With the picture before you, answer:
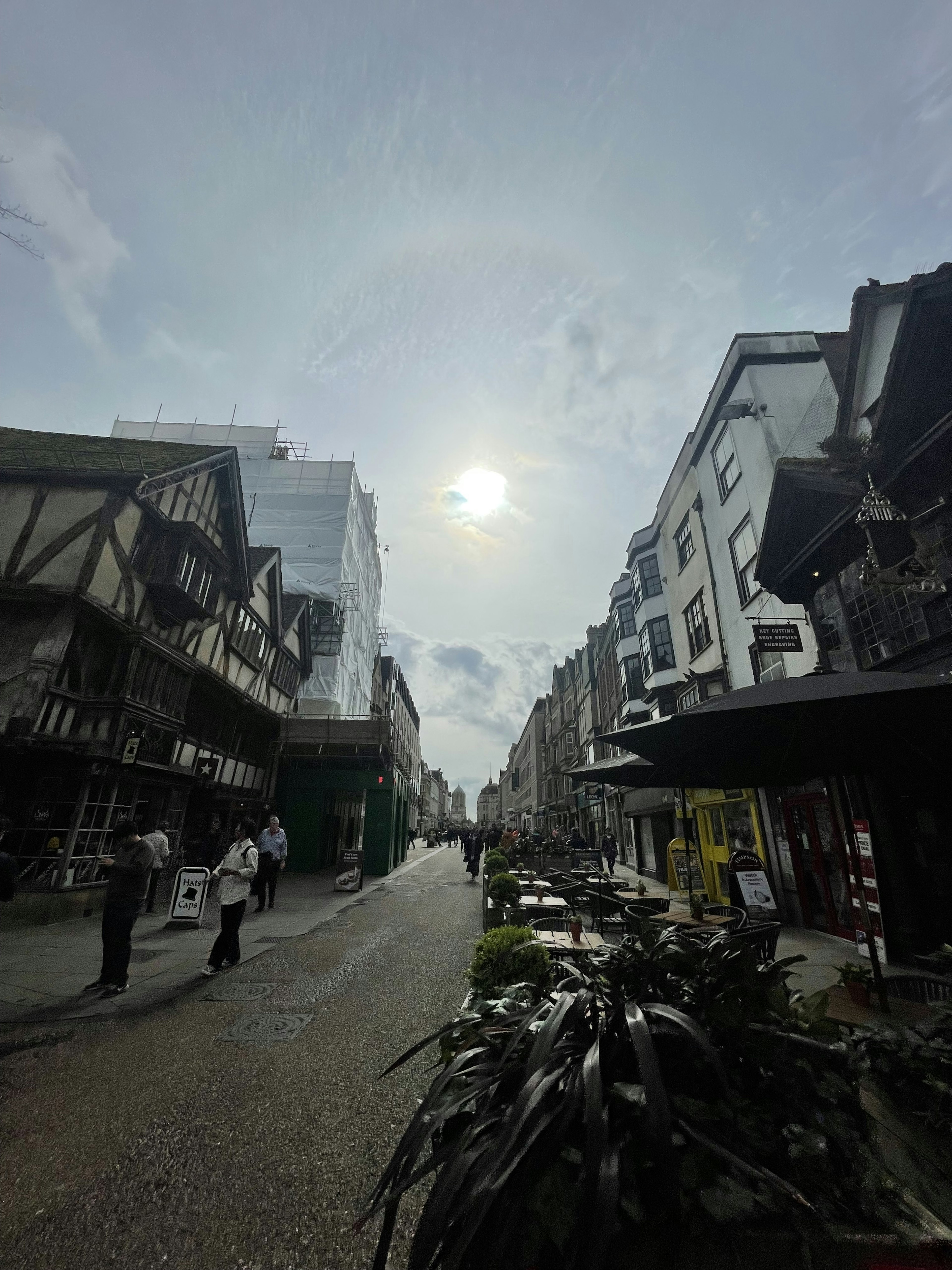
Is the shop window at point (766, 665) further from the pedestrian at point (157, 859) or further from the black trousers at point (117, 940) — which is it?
the pedestrian at point (157, 859)

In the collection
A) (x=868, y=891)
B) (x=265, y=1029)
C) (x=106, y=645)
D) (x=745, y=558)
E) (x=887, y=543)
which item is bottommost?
(x=265, y=1029)

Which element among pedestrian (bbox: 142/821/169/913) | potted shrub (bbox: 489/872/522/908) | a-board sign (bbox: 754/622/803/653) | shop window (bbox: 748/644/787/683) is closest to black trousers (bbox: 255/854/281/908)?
pedestrian (bbox: 142/821/169/913)

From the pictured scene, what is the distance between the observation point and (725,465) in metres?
16.6

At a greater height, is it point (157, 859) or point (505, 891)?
point (157, 859)

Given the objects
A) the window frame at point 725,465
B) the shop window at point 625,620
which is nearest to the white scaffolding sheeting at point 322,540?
the shop window at point 625,620

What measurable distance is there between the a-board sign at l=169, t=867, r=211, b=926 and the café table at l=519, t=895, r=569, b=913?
5735 millimetres

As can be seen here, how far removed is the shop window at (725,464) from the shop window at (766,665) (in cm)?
523

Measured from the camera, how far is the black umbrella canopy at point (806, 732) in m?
4.56

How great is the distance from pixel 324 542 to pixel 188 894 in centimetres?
2311

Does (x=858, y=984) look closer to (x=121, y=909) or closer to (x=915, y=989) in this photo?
(x=915, y=989)

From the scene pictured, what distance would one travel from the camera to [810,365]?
15078 millimetres

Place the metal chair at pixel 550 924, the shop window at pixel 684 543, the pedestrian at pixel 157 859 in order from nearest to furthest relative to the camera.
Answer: the metal chair at pixel 550 924 < the pedestrian at pixel 157 859 < the shop window at pixel 684 543

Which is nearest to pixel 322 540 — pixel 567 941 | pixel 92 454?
pixel 92 454

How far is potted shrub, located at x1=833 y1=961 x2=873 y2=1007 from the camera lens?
4586 mm
